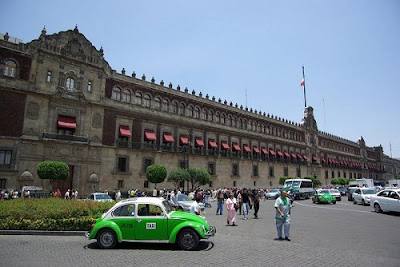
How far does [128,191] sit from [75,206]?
18.2 metres

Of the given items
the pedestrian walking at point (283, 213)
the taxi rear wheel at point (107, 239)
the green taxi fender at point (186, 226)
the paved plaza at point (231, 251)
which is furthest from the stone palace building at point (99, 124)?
the pedestrian walking at point (283, 213)

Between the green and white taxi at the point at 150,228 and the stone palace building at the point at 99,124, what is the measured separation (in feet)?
63.0

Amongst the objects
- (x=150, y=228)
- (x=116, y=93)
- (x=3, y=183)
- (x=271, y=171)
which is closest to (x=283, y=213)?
(x=150, y=228)

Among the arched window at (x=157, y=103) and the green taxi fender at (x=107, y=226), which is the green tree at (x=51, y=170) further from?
the green taxi fender at (x=107, y=226)

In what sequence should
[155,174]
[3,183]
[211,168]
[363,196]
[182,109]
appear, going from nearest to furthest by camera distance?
[3,183], [363,196], [155,174], [182,109], [211,168]

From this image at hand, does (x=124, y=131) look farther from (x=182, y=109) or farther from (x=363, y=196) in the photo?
(x=363, y=196)

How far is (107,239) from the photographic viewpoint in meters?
8.20

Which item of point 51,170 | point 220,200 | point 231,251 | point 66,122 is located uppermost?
point 66,122

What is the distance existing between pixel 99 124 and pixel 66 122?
328 cm

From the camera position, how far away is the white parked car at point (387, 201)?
16.1 meters

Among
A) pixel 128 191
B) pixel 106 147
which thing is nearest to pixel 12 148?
pixel 106 147

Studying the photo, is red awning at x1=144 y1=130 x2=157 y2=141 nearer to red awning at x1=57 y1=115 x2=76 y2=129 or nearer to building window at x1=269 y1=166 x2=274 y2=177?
red awning at x1=57 y1=115 x2=76 y2=129

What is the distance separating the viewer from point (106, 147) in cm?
2845

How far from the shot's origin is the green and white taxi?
8008 mm
